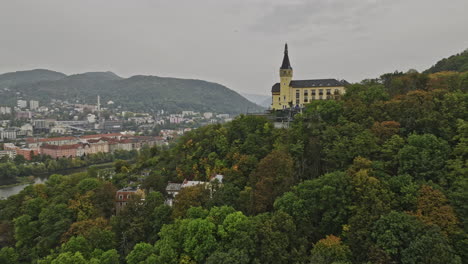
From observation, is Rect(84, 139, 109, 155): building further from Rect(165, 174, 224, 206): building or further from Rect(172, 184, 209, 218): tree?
Rect(172, 184, 209, 218): tree

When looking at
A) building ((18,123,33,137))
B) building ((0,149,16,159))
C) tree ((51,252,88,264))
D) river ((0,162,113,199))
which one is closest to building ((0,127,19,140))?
building ((18,123,33,137))

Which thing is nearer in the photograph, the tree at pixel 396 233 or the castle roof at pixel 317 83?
the tree at pixel 396 233

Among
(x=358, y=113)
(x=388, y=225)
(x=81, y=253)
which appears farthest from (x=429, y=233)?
(x=81, y=253)

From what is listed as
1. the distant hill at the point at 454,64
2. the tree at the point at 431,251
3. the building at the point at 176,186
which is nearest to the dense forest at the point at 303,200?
the tree at the point at 431,251

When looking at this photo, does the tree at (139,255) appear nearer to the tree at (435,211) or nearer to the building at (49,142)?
the tree at (435,211)

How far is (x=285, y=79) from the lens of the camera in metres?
35.3

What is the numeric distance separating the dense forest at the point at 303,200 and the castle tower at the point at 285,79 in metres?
8.76

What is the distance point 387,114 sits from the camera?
22.1 m

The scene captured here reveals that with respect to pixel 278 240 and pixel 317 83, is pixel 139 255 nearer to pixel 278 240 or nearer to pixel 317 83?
pixel 278 240

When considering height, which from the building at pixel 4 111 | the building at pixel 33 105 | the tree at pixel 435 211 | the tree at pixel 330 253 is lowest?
the tree at pixel 330 253

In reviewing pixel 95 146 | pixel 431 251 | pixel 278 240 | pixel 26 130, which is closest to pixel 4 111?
pixel 26 130

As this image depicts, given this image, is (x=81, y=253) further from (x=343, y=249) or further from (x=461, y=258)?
(x=461, y=258)

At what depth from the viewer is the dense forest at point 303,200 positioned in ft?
46.1

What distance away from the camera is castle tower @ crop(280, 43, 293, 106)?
35.2 metres
